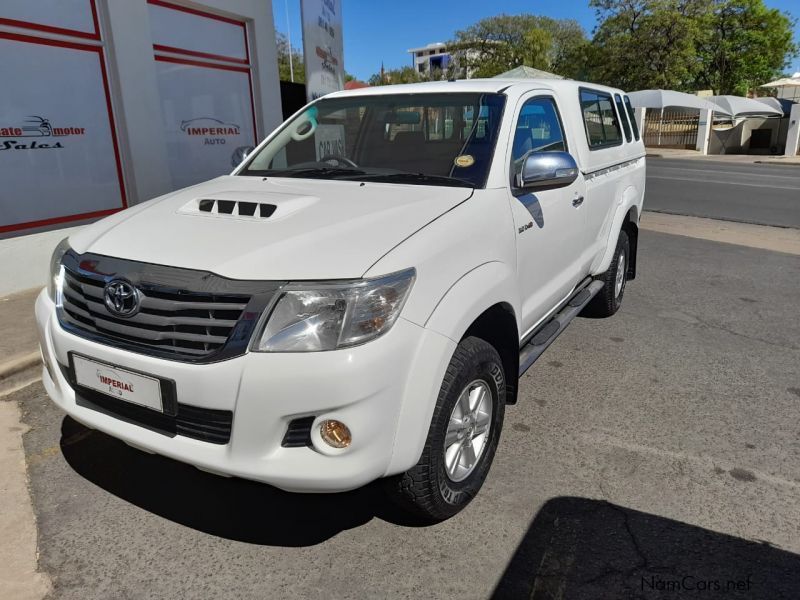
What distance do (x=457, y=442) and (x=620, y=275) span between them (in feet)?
10.9

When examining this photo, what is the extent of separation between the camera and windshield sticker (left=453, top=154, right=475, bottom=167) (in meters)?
3.00

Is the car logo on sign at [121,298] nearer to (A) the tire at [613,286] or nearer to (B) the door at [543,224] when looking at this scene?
(B) the door at [543,224]

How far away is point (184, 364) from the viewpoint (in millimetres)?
2072

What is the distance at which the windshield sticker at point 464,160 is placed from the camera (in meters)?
3.00

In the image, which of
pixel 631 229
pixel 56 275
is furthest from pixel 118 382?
pixel 631 229

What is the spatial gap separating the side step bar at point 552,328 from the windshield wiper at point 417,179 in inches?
37.7

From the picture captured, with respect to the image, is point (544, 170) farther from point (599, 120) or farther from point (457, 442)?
point (599, 120)

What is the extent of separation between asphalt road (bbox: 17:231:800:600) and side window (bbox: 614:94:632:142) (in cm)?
242

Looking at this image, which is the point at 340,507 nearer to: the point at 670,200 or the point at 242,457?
the point at 242,457

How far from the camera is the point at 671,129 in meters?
37.2

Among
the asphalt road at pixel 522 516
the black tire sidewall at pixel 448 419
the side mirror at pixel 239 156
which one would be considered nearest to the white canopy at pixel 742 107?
the asphalt road at pixel 522 516

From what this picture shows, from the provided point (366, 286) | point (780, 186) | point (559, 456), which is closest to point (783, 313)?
point (559, 456)

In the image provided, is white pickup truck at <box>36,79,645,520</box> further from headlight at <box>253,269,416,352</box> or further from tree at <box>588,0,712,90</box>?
tree at <box>588,0,712,90</box>

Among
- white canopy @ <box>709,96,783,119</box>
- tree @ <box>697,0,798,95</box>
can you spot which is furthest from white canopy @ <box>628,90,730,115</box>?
tree @ <box>697,0,798,95</box>
